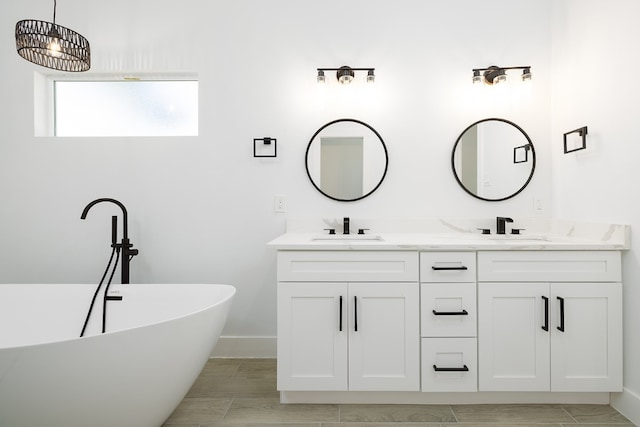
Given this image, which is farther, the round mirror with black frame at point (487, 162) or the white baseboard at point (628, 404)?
the round mirror with black frame at point (487, 162)

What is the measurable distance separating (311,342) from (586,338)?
1399mm

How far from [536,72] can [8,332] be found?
145 inches

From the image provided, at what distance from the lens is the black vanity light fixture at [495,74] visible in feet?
7.78

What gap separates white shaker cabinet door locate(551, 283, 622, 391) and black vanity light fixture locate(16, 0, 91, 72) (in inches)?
105

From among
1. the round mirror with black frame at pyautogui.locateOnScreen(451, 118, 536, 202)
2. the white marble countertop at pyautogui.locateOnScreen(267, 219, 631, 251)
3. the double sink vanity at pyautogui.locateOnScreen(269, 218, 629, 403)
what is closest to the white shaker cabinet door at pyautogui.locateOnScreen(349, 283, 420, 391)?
the double sink vanity at pyautogui.locateOnScreen(269, 218, 629, 403)

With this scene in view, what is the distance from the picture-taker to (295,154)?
99.2 inches

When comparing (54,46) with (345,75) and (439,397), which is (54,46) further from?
(439,397)

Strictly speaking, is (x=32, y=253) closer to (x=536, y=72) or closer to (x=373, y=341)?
(x=373, y=341)

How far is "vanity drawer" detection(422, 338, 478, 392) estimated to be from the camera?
185 cm

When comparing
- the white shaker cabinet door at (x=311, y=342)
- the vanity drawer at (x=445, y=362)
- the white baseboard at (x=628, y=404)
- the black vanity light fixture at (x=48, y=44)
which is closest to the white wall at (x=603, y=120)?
the white baseboard at (x=628, y=404)

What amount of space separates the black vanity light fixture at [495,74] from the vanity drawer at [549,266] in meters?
1.21

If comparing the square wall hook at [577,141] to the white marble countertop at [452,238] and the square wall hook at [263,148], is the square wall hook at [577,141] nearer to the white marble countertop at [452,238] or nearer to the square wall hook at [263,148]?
the white marble countertop at [452,238]

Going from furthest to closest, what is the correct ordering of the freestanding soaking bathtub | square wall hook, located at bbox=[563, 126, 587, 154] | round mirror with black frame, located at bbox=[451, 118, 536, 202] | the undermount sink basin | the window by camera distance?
1. the window
2. round mirror with black frame, located at bbox=[451, 118, 536, 202]
3. the undermount sink basin
4. square wall hook, located at bbox=[563, 126, 587, 154]
5. the freestanding soaking bathtub

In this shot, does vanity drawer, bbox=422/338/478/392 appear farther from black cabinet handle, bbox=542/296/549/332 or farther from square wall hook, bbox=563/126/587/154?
square wall hook, bbox=563/126/587/154
